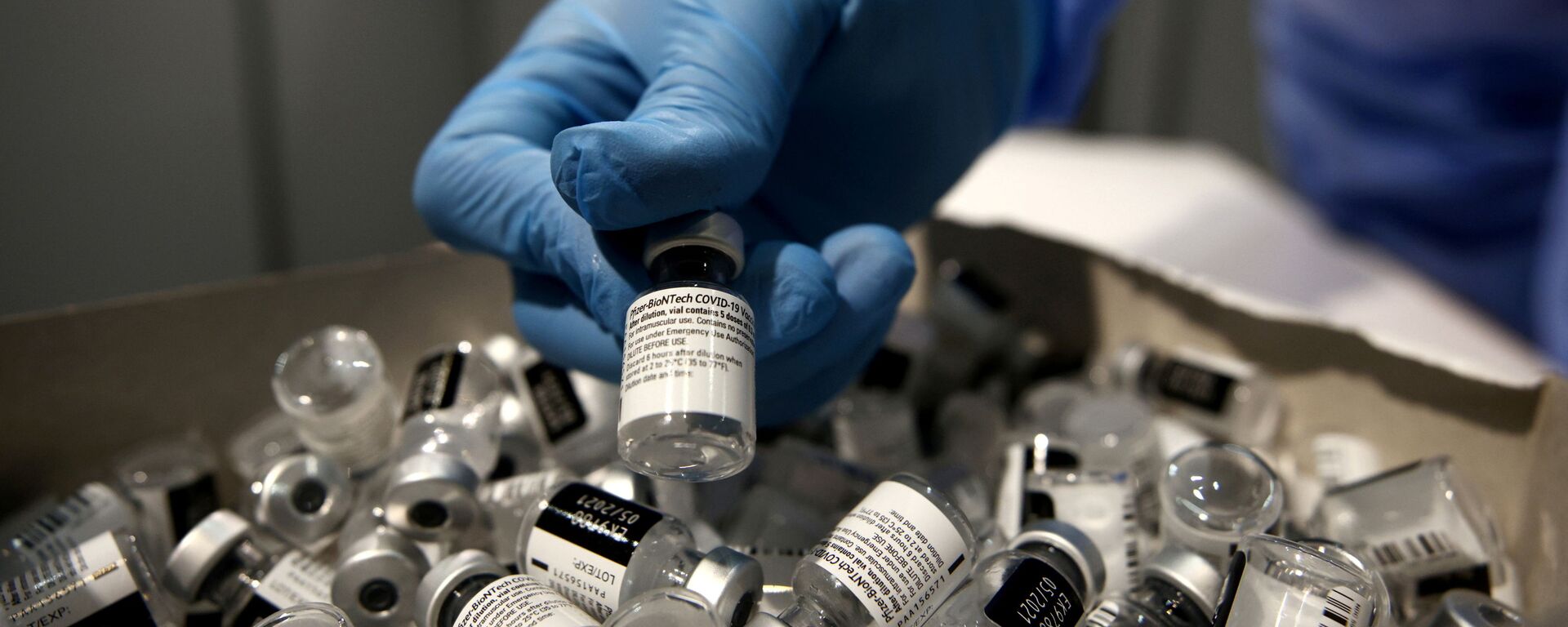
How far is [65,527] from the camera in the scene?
1.12 m

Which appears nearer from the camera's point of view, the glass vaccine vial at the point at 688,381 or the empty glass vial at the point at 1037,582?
the glass vaccine vial at the point at 688,381

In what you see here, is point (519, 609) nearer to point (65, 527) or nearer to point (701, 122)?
point (701, 122)

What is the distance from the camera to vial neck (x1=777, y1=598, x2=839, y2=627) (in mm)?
878

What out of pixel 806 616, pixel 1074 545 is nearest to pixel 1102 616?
pixel 1074 545

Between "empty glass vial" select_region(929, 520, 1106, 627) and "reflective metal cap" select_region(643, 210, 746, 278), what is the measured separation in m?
0.39

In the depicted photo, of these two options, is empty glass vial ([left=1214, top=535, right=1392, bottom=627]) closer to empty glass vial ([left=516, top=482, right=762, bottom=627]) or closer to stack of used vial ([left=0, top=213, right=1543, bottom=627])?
stack of used vial ([left=0, top=213, right=1543, bottom=627])

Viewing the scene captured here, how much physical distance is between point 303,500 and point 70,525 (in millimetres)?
275

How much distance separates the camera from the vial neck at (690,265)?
34.3 inches

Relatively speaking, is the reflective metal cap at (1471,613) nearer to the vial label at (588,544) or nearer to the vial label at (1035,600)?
the vial label at (1035,600)

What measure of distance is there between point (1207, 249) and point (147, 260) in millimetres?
2482

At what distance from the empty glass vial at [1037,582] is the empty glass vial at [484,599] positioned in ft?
1.19

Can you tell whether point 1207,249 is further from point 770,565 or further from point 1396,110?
point 770,565

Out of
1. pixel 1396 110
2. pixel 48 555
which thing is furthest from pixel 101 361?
pixel 1396 110

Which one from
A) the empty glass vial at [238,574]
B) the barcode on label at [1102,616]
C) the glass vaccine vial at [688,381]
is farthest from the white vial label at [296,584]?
the barcode on label at [1102,616]
